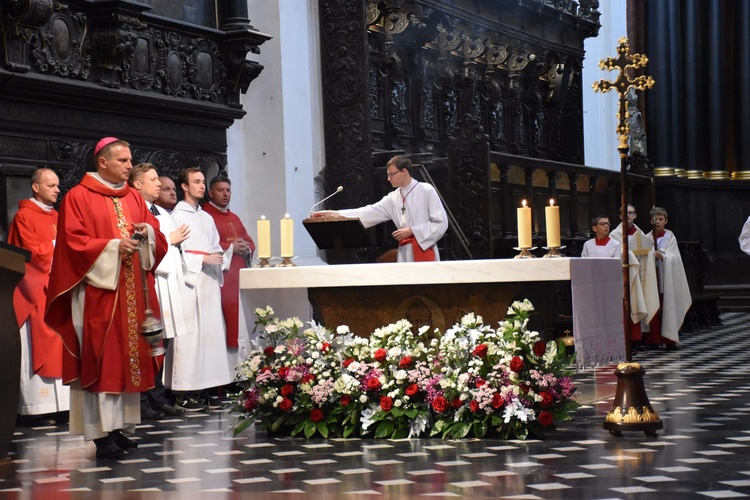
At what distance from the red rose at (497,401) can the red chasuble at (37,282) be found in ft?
11.2

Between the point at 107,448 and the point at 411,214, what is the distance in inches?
146

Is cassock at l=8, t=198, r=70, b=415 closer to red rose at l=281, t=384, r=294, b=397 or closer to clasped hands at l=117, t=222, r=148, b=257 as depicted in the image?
clasped hands at l=117, t=222, r=148, b=257

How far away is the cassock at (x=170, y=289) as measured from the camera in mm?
8641

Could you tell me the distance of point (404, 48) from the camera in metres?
14.5

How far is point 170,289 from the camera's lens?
872 centimetres

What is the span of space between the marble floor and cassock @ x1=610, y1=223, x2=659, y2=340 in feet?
16.5

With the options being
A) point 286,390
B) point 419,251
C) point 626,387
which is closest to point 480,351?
point 626,387

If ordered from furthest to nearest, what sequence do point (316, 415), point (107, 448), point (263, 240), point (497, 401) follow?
point (263, 240) < point (316, 415) < point (497, 401) < point (107, 448)

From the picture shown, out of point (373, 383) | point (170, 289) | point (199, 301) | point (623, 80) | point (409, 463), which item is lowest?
point (409, 463)

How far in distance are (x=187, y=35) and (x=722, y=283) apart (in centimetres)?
1428

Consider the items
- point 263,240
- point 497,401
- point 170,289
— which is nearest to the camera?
point 497,401

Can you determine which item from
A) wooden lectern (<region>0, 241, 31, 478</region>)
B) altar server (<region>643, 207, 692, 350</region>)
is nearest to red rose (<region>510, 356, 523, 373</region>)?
wooden lectern (<region>0, 241, 31, 478</region>)

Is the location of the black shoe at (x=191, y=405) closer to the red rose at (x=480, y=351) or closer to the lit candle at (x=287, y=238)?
the lit candle at (x=287, y=238)

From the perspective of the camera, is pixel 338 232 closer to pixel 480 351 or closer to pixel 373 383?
pixel 373 383
